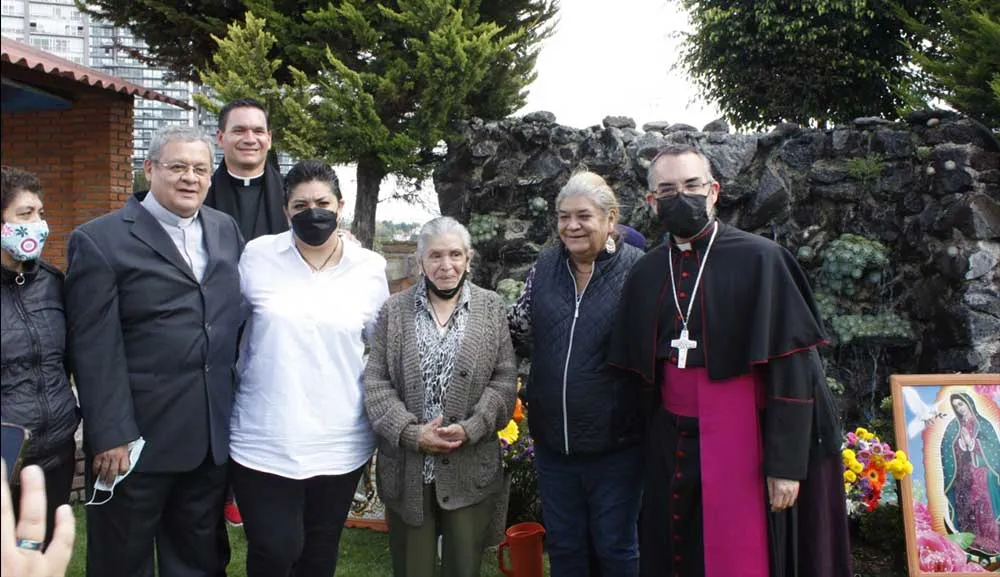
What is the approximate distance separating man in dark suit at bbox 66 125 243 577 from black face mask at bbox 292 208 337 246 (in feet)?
0.95

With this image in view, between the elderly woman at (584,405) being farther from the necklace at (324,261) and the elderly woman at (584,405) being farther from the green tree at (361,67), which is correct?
the green tree at (361,67)

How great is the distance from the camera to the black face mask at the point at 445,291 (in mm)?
3120

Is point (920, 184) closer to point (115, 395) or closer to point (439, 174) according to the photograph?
point (439, 174)

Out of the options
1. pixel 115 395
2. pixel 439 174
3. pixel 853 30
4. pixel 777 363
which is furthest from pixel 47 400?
pixel 853 30

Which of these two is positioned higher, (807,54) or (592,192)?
(807,54)

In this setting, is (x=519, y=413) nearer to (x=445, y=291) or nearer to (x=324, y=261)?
(x=445, y=291)

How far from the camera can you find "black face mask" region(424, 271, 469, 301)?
3120 millimetres

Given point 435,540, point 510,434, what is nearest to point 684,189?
point 435,540

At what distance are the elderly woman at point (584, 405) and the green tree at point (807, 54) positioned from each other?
874 cm

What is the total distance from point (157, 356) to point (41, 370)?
14.4 inches

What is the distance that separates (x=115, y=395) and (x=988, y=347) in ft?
20.7

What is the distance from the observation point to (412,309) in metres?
3.13

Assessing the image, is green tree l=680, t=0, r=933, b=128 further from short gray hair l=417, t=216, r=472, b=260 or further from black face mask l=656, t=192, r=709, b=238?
short gray hair l=417, t=216, r=472, b=260

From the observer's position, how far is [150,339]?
2.64 meters
